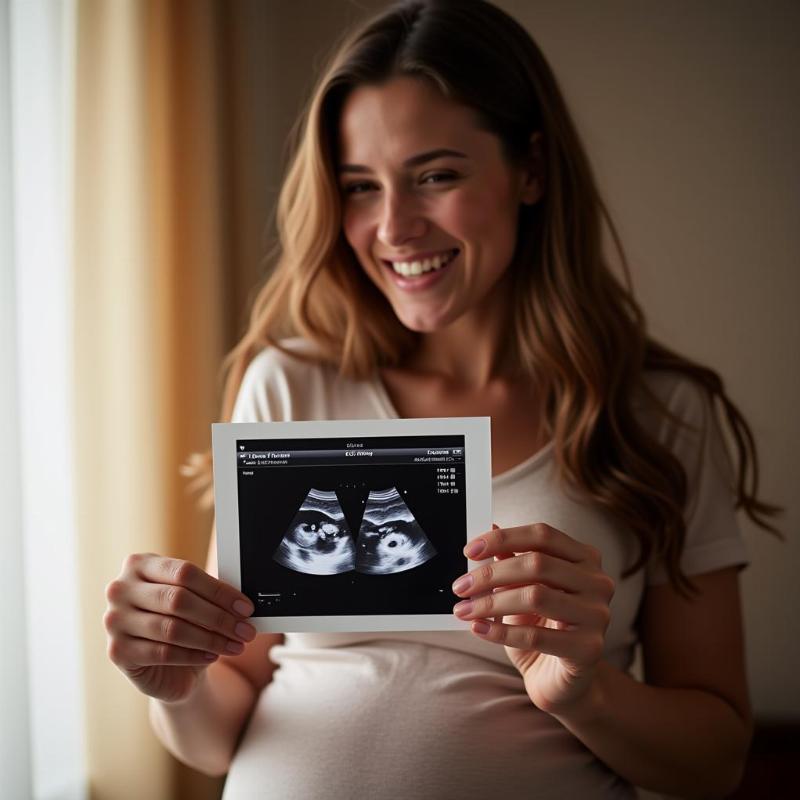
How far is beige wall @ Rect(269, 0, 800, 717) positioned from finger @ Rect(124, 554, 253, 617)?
5.02 feet

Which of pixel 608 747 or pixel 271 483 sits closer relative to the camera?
pixel 271 483

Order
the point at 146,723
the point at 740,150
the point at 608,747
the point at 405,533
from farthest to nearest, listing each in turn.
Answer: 1. the point at 740,150
2. the point at 146,723
3. the point at 608,747
4. the point at 405,533

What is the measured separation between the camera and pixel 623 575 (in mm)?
1293

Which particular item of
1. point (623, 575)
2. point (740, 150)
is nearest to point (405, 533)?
point (623, 575)

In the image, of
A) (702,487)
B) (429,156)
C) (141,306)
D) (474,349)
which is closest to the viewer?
(429,156)

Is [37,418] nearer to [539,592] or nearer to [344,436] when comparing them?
[344,436]

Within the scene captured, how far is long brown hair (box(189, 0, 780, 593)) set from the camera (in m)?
1.29

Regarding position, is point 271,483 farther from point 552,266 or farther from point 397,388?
point 552,266

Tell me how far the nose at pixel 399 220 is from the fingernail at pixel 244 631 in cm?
58

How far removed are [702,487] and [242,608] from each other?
2.43 ft

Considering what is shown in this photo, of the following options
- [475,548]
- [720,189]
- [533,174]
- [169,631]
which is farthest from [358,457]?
[720,189]

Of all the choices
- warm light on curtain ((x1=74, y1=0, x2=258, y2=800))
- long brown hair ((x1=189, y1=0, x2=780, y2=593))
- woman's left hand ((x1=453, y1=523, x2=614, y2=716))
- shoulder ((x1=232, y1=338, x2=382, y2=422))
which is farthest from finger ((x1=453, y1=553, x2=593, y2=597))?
warm light on curtain ((x1=74, y1=0, x2=258, y2=800))

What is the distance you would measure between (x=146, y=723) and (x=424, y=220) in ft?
3.76

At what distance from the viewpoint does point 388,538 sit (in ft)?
3.34
